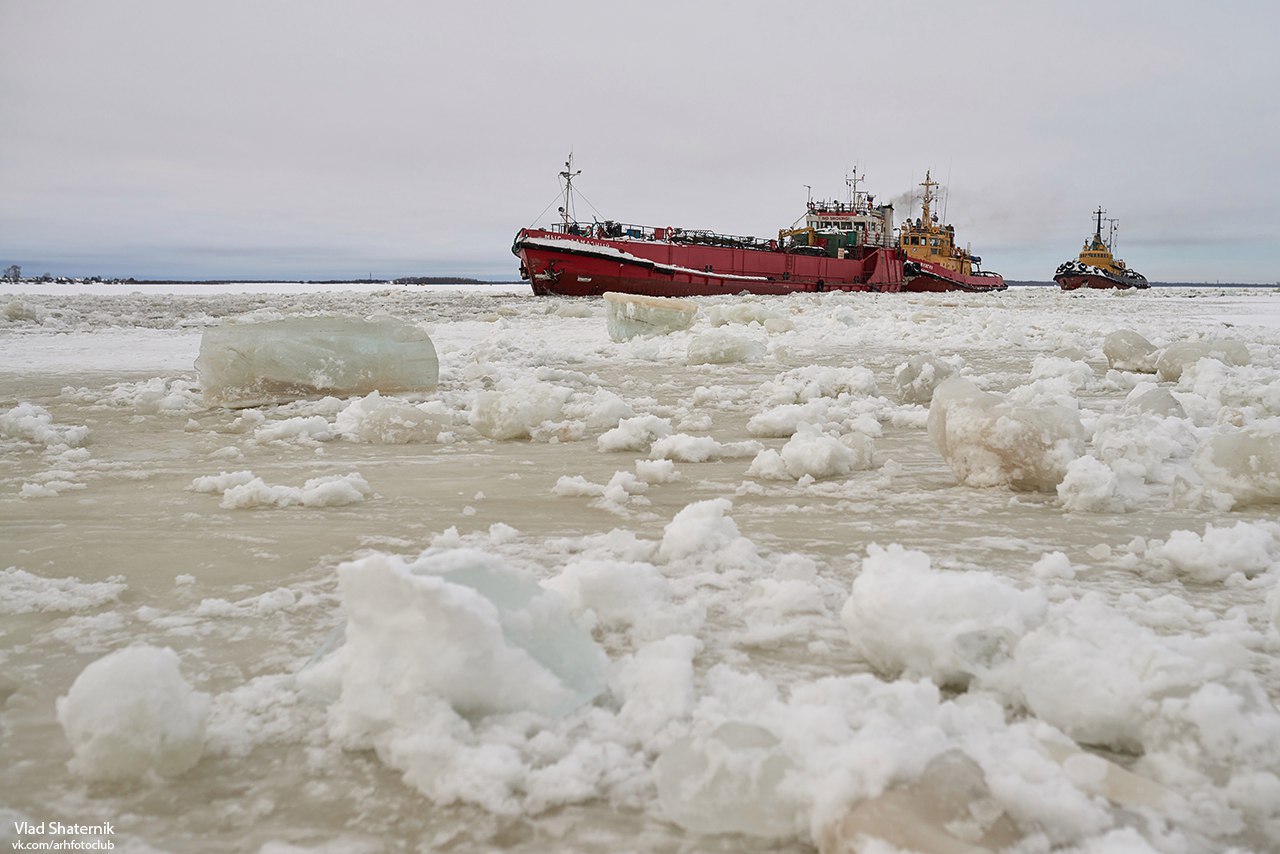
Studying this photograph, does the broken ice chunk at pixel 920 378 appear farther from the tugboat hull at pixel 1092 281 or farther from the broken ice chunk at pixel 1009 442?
the tugboat hull at pixel 1092 281

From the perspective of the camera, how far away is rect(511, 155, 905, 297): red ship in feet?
73.7

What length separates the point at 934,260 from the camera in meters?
38.7

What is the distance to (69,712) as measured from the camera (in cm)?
97

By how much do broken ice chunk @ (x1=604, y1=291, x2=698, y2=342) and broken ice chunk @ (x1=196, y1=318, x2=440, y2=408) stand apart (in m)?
3.36

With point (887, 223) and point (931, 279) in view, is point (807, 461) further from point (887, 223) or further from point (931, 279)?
point (931, 279)

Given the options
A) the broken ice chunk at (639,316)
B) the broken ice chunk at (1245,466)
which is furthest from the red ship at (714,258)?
the broken ice chunk at (1245,466)

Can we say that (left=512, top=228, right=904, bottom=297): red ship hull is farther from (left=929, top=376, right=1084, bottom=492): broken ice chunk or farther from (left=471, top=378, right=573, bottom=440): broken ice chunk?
(left=929, top=376, right=1084, bottom=492): broken ice chunk

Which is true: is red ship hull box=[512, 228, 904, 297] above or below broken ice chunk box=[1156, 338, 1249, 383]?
above

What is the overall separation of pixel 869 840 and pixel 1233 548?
1.24 m

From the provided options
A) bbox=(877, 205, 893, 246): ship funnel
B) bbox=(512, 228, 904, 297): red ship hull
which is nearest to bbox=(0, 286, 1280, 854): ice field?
bbox=(512, 228, 904, 297): red ship hull

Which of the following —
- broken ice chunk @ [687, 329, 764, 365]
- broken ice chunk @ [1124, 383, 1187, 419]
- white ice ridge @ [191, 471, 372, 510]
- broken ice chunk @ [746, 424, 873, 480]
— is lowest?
white ice ridge @ [191, 471, 372, 510]

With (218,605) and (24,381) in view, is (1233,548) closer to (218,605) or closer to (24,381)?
(218,605)

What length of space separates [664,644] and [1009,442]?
153 cm

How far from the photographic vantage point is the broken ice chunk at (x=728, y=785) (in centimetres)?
87
